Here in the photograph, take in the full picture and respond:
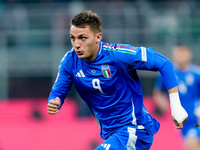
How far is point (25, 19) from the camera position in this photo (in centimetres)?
1226

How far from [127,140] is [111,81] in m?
0.62

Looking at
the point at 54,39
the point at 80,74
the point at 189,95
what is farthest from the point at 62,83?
the point at 54,39

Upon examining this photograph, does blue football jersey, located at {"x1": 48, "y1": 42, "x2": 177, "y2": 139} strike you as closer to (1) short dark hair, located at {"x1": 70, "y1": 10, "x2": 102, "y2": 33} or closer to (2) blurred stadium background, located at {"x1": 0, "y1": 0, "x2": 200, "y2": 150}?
(1) short dark hair, located at {"x1": 70, "y1": 10, "x2": 102, "y2": 33}

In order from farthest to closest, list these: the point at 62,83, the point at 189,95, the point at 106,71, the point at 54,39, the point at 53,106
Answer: the point at 54,39 → the point at 189,95 → the point at 62,83 → the point at 106,71 → the point at 53,106

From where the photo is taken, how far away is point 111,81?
4336mm

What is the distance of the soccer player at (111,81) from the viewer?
13.9ft

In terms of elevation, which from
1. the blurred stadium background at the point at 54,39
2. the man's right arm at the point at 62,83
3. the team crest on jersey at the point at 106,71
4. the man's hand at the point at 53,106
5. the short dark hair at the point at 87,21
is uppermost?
the short dark hair at the point at 87,21

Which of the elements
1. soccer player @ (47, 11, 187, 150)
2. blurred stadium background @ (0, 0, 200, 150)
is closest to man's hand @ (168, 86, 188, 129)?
soccer player @ (47, 11, 187, 150)

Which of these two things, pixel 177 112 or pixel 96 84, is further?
pixel 96 84

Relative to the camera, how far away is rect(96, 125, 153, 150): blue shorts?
423 centimetres

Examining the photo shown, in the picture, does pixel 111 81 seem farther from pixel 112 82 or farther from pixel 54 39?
pixel 54 39

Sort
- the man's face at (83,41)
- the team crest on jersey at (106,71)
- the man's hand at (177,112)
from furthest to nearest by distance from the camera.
→ the team crest on jersey at (106,71), the man's face at (83,41), the man's hand at (177,112)

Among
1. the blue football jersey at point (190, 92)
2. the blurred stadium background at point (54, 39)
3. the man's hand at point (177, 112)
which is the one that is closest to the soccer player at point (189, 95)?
the blue football jersey at point (190, 92)

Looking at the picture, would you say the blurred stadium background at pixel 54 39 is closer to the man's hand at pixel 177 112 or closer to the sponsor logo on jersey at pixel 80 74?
the sponsor logo on jersey at pixel 80 74
